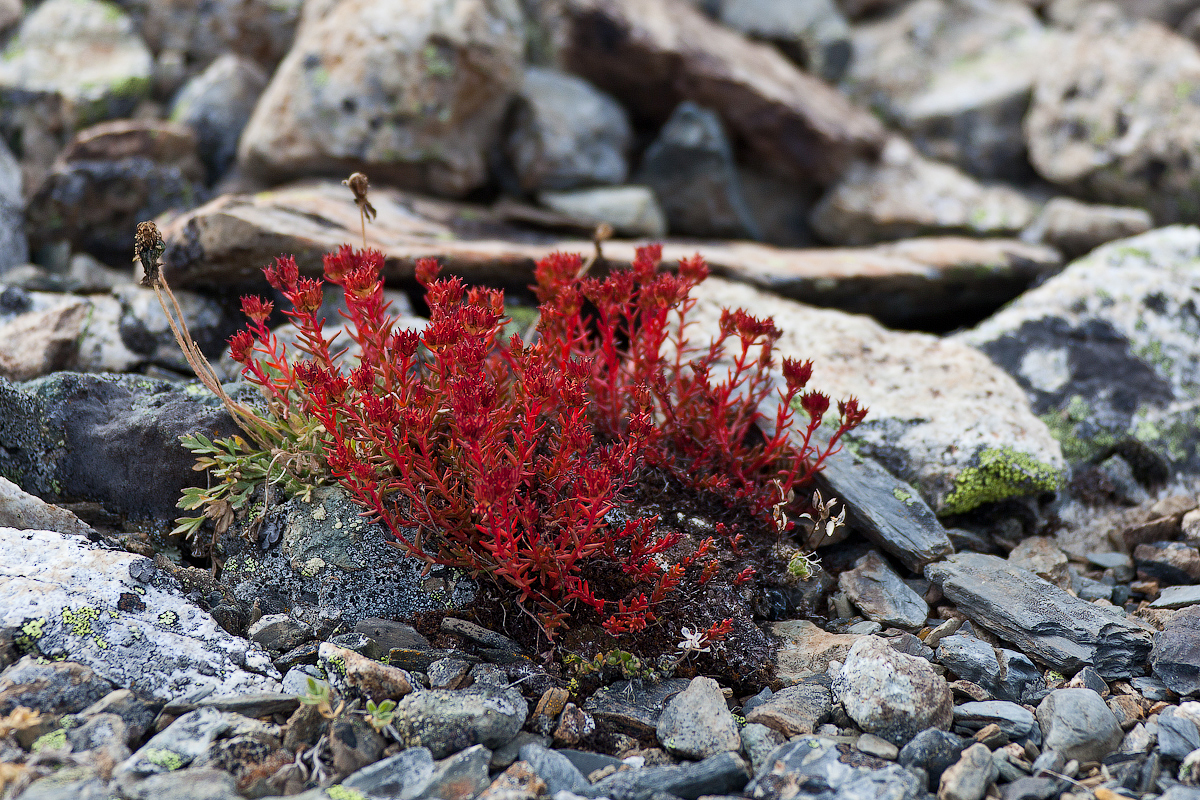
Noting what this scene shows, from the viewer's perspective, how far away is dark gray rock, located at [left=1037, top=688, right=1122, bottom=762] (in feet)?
10.1

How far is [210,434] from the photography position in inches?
161

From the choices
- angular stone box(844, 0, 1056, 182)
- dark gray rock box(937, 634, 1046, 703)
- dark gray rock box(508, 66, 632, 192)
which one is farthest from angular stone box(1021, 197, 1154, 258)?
dark gray rock box(937, 634, 1046, 703)

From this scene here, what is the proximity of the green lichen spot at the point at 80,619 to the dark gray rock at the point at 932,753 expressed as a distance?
3130mm

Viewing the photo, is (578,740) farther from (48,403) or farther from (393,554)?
(48,403)

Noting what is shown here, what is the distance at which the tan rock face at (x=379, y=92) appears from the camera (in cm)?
664

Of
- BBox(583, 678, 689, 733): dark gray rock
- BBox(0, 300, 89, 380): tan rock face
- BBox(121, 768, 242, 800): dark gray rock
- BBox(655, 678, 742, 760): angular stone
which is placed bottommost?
BBox(583, 678, 689, 733): dark gray rock

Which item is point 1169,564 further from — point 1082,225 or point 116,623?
point 116,623

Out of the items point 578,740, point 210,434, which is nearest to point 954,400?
point 578,740

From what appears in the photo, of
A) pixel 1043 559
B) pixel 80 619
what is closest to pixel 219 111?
pixel 80 619

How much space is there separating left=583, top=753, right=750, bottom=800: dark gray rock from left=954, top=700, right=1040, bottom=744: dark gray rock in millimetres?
985

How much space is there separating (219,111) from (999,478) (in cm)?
713

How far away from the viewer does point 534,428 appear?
129 inches

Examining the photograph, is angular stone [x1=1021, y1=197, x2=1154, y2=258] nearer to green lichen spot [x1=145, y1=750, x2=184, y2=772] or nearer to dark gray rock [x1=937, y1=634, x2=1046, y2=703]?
dark gray rock [x1=937, y1=634, x2=1046, y2=703]

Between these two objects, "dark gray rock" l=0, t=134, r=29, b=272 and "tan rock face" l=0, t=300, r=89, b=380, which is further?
"dark gray rock" l=0, t=134, r=29, b=272
